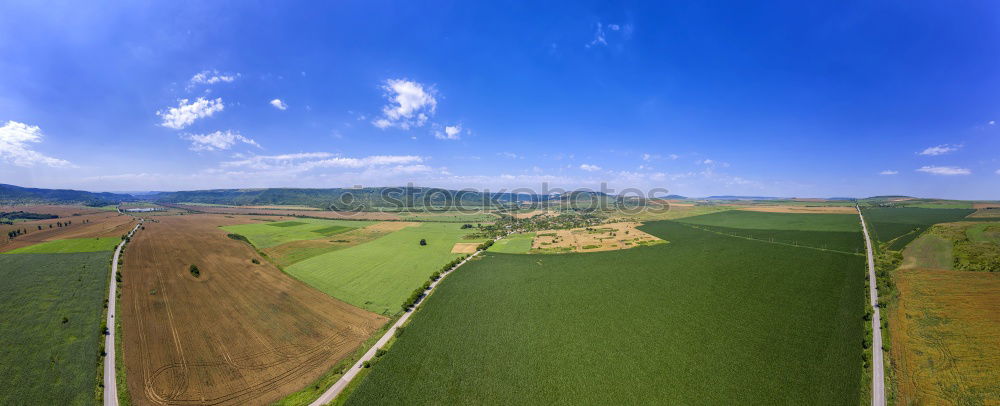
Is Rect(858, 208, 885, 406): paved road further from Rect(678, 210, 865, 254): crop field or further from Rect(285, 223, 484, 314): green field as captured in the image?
Rect(285, 223, 484, 314): green field

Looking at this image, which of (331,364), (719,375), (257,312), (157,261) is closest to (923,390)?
(719,375)

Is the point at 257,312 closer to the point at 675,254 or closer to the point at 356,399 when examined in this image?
the point at 356,399

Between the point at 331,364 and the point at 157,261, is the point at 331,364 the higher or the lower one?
the lower one

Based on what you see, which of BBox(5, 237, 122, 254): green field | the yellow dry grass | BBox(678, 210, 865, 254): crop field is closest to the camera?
BBox(678, 210, 865, 254): crop field

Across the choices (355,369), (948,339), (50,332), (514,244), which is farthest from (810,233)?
(50,332)

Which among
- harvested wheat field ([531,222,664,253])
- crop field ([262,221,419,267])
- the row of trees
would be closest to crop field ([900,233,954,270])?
harvested wheat field ([531,222,664,253])

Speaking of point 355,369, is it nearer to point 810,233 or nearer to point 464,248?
point 464,248

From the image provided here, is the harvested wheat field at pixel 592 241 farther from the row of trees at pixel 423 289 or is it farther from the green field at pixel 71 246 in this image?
the green field at pixel 71 246
